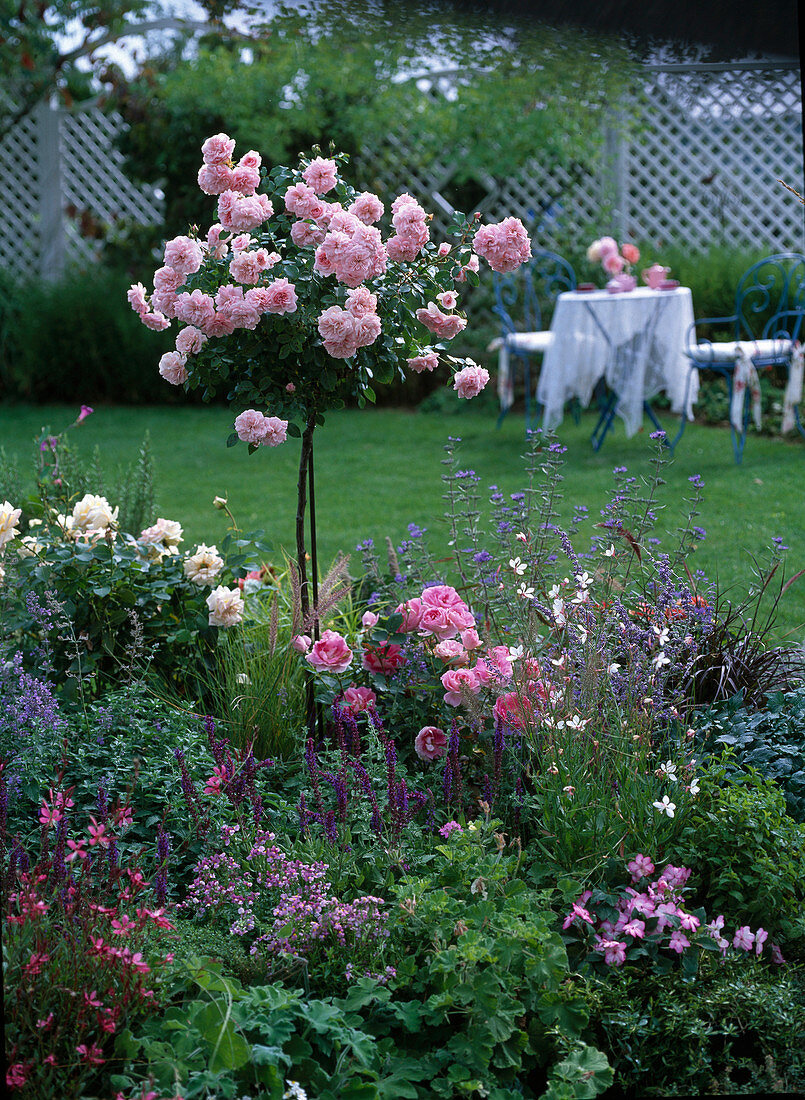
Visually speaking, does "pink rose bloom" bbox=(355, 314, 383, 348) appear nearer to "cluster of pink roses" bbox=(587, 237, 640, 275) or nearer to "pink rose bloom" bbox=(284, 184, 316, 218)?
"pink rose bloom" bbox=(284, 184, 316, 218)

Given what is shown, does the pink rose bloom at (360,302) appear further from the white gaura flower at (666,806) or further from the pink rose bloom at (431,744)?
the white gaura flower at (666,806)

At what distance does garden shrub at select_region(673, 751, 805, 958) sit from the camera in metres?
1.68

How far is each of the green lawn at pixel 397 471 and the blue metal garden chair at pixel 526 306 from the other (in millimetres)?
333

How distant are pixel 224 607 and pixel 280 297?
793 mm

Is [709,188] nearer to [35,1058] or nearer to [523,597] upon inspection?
[523,597]

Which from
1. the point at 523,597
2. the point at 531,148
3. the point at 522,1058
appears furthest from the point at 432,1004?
the point at 531,148

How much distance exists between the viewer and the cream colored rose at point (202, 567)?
2582 mm

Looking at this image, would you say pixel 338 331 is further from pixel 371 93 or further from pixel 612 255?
pixel 371 93

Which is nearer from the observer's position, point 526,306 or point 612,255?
point 612,255

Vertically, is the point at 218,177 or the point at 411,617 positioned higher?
the point at 218,177

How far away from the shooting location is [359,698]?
2230 millimetres

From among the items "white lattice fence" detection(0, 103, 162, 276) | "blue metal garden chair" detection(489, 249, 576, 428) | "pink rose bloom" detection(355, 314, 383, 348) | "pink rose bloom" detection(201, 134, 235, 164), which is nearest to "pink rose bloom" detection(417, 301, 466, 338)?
"pink rose bloom" detection(355, 314, 383, 348)

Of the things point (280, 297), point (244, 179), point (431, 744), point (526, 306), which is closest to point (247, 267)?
point (280, 297)

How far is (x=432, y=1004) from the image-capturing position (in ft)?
4.62
